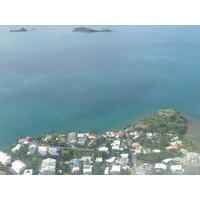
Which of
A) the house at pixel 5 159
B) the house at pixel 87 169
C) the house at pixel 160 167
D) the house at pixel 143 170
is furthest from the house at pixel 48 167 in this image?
the house at pixel 160 167

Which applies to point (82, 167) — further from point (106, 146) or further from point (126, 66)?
point (126, 66)

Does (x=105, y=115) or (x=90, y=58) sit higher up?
(x=90, y=58)

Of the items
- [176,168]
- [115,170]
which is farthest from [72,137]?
[176,168]

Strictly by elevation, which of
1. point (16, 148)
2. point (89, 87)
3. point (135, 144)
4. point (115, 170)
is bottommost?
point (16, 148)

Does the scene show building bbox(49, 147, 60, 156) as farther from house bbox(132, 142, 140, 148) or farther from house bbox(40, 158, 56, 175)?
house bbox(132, 142, 140, 148)

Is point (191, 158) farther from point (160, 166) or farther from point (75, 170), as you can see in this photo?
point (75, 170)

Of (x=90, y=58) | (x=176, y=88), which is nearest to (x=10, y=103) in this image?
(x=176, y=88)
